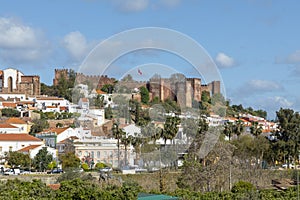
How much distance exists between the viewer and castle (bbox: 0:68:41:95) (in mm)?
98312

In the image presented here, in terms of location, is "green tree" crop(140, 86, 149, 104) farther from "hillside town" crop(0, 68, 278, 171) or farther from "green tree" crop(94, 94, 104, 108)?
"green tree" crop(94, 94, 104, 108)

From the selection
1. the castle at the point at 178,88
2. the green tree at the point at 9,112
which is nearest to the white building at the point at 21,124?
the green tree at the point at 9,112

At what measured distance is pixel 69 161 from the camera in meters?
47.4

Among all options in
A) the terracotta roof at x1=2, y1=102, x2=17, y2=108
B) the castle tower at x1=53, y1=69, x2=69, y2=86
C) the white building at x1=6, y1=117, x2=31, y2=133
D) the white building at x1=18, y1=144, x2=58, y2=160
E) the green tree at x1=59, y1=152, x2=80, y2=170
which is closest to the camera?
the green tree at x1=59, y1=152, x2=80, y2=170

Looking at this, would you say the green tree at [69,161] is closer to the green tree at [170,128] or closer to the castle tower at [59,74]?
the green tree at [170,128]

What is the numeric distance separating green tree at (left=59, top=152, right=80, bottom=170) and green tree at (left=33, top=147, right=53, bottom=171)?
963mm

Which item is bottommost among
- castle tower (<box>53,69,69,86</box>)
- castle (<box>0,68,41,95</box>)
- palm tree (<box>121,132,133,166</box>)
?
palm tree (<box>121,132,133,166</box>)

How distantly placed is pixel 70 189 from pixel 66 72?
282 ft

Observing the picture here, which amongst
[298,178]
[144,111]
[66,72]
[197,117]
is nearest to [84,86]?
[144,111]

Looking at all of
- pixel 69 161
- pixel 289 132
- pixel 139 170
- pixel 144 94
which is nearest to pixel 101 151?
pixel 69 161

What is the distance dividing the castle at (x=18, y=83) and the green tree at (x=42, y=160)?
48.0 m

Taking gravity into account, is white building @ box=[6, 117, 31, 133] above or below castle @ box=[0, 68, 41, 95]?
below

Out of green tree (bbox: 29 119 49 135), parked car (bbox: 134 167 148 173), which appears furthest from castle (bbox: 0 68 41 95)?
parked car (bbox: 134 167 148 173)

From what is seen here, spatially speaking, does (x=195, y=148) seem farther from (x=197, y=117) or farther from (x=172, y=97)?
(x=172, y=97)
